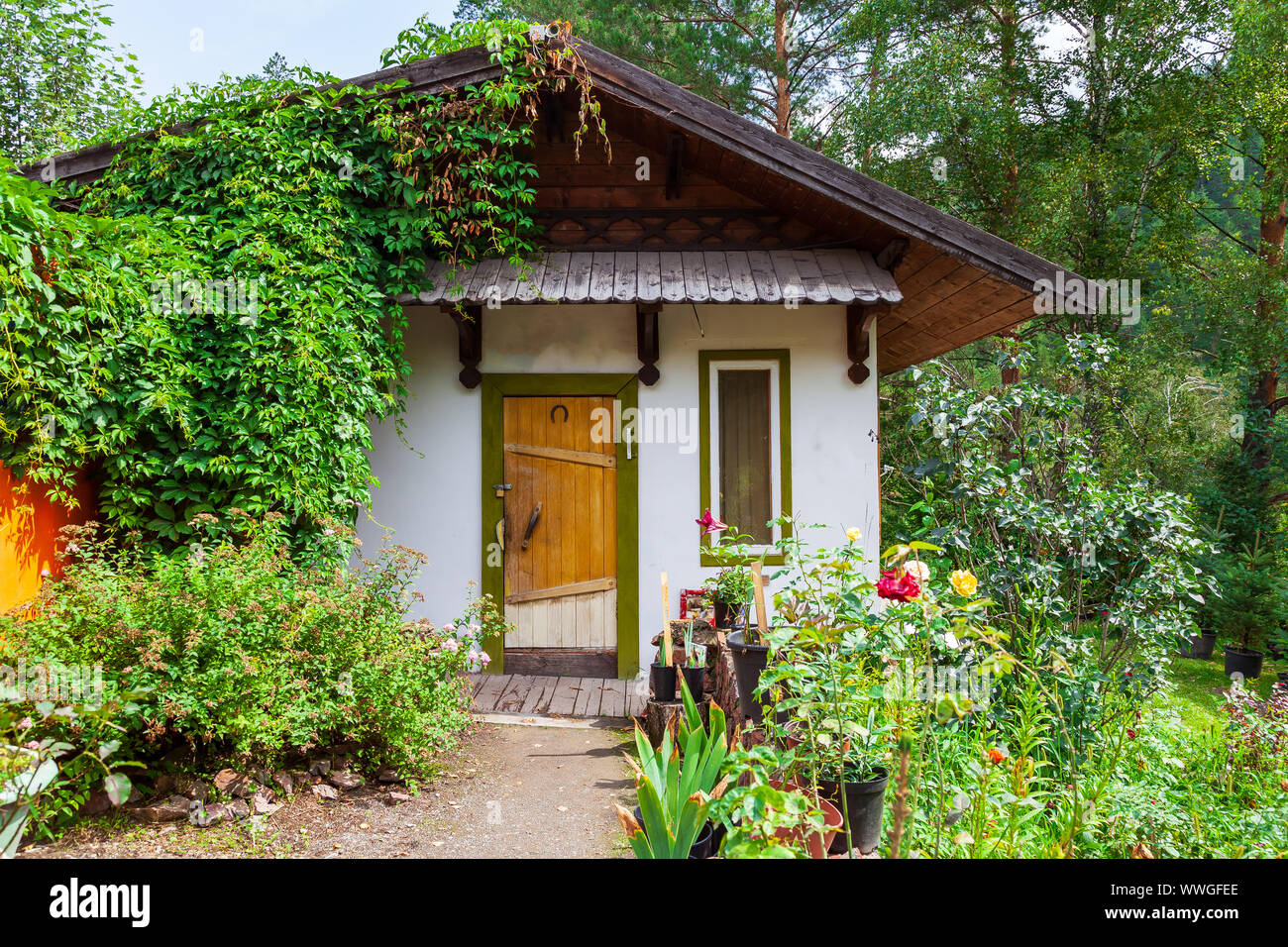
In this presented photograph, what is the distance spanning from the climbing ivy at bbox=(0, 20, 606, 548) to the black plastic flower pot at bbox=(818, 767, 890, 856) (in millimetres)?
3254

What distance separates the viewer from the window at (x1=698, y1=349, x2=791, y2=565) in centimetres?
581

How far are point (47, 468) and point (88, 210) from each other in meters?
2.36

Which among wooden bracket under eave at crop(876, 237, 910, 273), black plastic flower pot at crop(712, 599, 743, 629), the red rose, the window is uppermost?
wooden bracket under eave at crop(876, 237, 910, 273)

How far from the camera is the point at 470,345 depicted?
5.76m

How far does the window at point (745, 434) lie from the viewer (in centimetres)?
581

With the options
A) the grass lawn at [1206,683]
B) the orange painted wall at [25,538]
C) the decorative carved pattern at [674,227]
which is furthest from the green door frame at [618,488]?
the grass lawn at [1206,683]

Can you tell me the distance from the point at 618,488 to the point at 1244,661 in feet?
28.2

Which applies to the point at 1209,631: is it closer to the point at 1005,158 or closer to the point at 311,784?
the point at 1005,158

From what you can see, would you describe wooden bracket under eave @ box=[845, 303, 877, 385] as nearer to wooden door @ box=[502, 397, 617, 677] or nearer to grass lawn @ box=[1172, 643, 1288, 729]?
wooden door @ box=[502, 397, 617, 677]

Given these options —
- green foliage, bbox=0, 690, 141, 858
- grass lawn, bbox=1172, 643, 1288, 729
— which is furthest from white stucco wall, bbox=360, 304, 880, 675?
grass lawn, bbox=1172, 643, 1288, 729

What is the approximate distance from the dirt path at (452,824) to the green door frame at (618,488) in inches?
61.9

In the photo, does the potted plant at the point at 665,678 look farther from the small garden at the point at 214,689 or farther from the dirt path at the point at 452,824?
the small garden at the point at 214,689

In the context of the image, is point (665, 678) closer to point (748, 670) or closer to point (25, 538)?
point (748, 670)

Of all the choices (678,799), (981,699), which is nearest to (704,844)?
(678,799)
